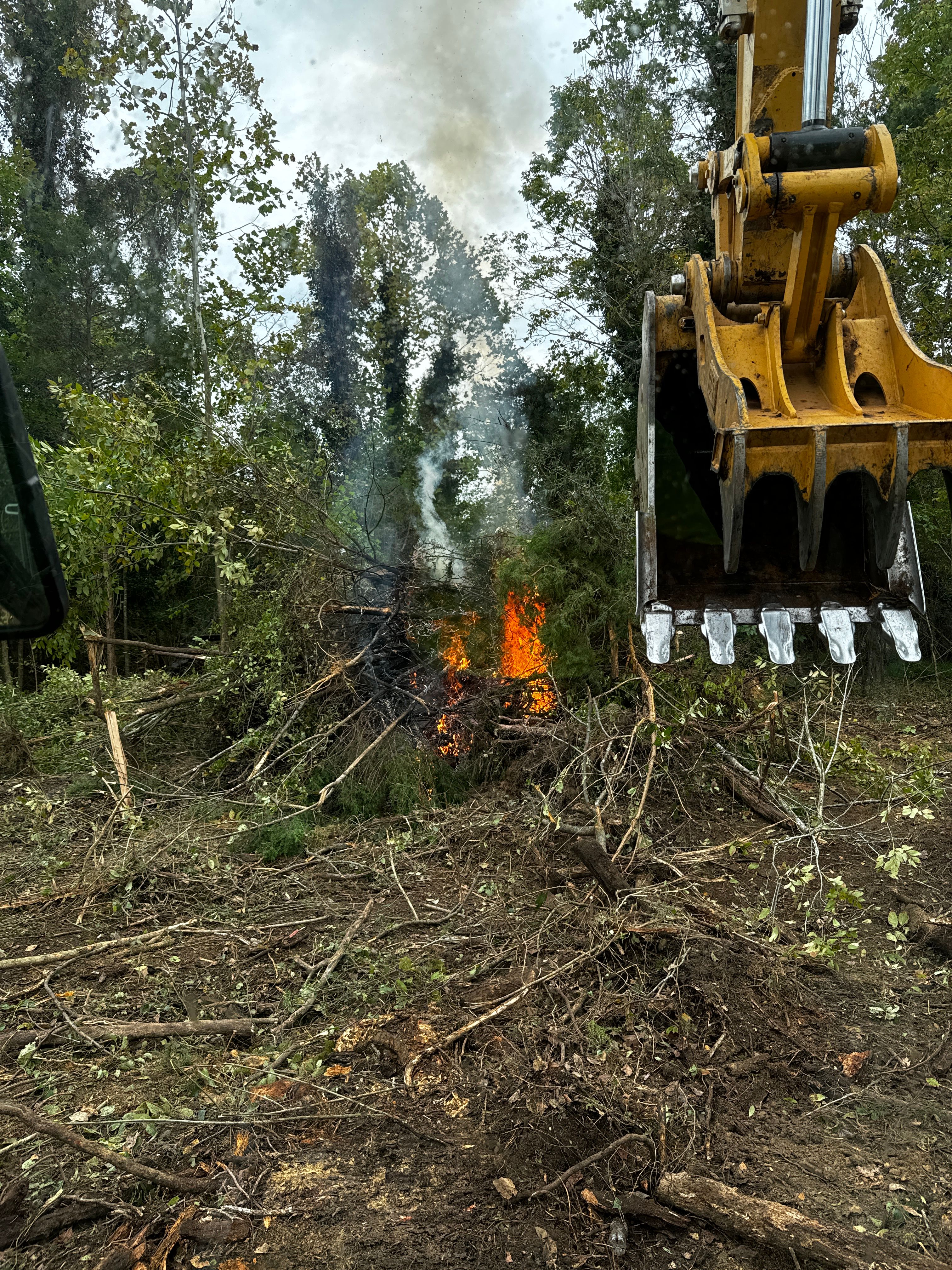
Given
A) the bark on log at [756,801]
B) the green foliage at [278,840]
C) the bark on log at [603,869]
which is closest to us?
the bark on log at [603,869]

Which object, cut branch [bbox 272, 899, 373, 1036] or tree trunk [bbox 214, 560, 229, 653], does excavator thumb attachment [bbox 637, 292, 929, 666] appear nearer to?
cut branch [bbox 272, 899, 373, 1036]

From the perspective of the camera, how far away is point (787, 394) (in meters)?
4.21

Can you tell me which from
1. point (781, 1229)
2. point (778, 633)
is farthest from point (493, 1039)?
point (778, 633)

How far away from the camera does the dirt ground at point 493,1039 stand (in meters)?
2.54

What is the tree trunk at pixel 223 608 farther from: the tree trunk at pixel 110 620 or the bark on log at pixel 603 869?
the bark on log at pixel 603 869

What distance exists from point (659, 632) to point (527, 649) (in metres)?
2.93

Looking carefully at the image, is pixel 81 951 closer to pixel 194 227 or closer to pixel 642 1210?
pixel 642 1210

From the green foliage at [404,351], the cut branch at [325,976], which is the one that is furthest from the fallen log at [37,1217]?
the green foliage at [404,351]

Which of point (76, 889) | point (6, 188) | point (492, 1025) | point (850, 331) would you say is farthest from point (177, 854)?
point (6, 188)

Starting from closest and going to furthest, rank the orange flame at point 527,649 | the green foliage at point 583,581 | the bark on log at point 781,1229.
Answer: the bark on log at point 781,1229 → the green foliage at point 583,581 → the orange flame at point 527,649

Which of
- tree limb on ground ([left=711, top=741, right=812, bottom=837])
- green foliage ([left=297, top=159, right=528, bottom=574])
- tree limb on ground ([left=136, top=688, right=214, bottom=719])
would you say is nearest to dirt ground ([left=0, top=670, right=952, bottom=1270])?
tree limb on ground ([left=711, top=741, right=812, bottom=837])

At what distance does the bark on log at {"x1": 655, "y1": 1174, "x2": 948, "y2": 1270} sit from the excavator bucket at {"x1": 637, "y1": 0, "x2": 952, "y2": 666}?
182 centimetres

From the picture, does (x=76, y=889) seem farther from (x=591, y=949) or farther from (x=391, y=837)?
(x=591, y=949)

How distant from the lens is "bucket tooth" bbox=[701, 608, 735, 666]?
12.2 ft
